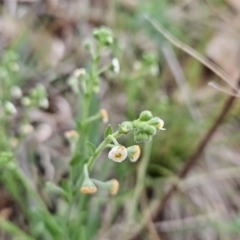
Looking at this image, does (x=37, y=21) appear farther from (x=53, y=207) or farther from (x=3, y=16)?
(x=53, y=207)

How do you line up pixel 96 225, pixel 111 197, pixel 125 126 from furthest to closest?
1. pixel 111 197
2. pixel 96 225
3. pixel 125 126

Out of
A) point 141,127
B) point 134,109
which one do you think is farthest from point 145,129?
point 134,109

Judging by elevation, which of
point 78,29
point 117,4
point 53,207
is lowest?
point 53,207

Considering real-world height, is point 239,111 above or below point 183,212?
above

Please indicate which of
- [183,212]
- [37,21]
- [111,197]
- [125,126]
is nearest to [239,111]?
[183,212]

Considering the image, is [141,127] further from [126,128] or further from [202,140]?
[202,140]

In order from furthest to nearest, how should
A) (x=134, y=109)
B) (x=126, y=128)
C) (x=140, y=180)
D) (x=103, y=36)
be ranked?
(x=134, y=109) < (x=140, y=180) < (x=103, y=36) < (x=126, y=128)

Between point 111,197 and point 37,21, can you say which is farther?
point 37,21

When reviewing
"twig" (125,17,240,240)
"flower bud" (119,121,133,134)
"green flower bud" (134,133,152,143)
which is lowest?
"twig" (125,17,240,240)

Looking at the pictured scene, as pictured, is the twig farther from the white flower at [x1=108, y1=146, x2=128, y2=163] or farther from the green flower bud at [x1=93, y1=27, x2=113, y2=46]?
the white flower at [x1=108, y1=146, x2=128, y2=163]

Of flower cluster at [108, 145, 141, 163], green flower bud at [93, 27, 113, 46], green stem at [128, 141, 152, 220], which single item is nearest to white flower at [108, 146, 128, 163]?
flower cluster at [108, 145, 141, 163]

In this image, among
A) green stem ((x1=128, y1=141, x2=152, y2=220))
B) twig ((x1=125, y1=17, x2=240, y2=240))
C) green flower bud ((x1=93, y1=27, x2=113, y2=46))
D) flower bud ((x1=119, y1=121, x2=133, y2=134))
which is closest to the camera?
flower bud ((x1=119, y1=121, x2=133, y2=134))
